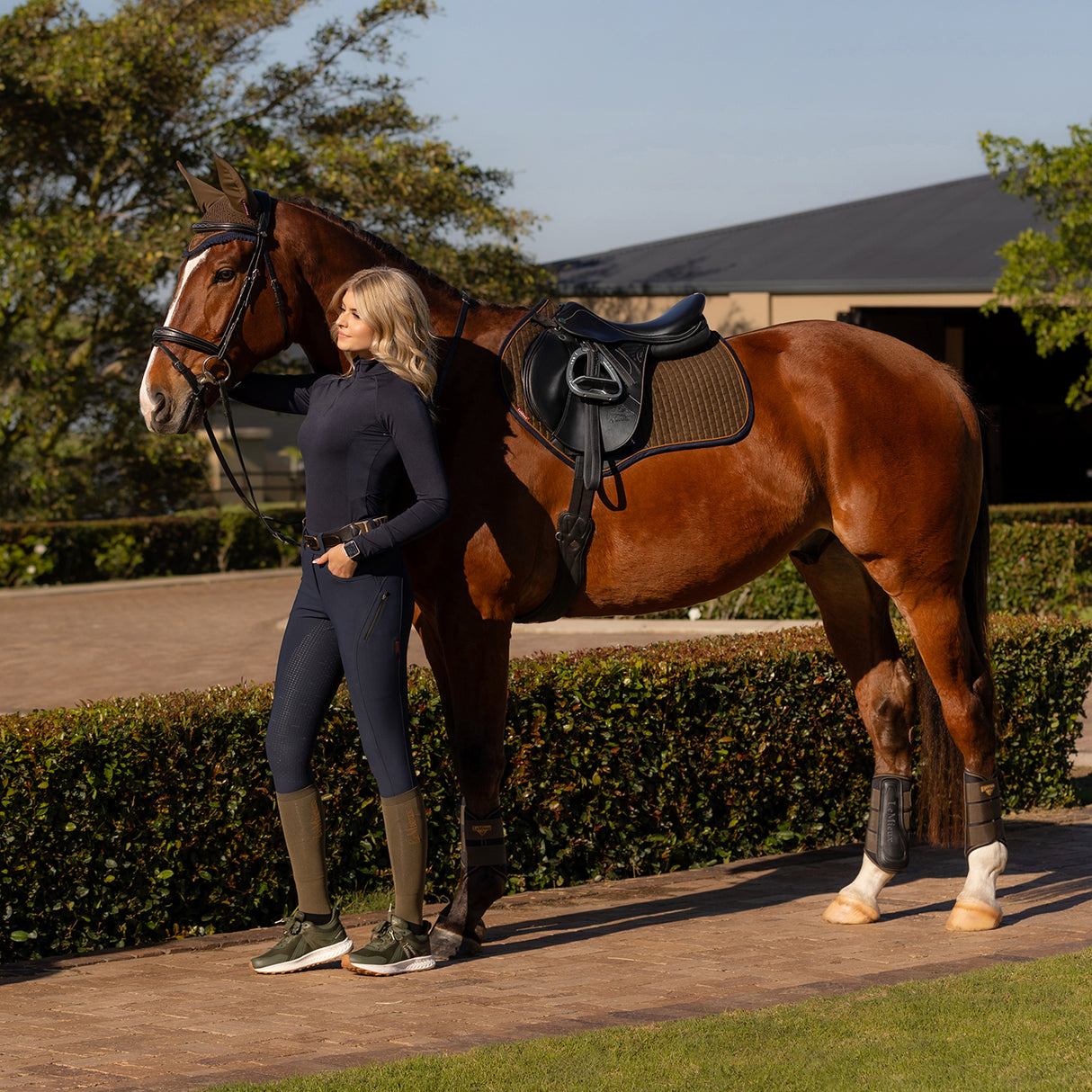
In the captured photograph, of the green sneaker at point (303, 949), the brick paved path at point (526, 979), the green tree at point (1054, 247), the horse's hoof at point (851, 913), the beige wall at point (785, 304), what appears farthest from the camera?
the beige wall at point (785, 304)

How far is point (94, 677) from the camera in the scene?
12453mm

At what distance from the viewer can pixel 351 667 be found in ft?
14.3

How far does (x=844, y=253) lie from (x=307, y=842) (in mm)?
24178

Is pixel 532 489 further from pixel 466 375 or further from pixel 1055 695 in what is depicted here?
pixel 1055 695

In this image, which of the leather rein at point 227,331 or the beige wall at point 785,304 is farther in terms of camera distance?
the beige wall at point 785,304

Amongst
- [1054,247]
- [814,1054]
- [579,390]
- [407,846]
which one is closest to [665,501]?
[579,390]

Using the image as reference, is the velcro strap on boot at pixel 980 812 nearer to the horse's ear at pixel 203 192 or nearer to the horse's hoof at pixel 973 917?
the horse's hoof at pixel 973 917

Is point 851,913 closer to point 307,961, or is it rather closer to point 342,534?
point 307,961

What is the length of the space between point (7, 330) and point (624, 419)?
61.2 ft

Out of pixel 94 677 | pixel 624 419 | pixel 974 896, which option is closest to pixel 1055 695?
pixel 974 896

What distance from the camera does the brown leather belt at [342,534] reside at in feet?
14.3

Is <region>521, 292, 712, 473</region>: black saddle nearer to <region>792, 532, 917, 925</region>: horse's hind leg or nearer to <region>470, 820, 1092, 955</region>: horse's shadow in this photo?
<region>792, 532, 917, 925</region>: horse's hind leg

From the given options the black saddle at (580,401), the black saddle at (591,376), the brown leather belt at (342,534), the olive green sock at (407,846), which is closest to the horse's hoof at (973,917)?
the black saddle at (580,401)

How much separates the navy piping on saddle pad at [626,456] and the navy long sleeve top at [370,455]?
0.46m
